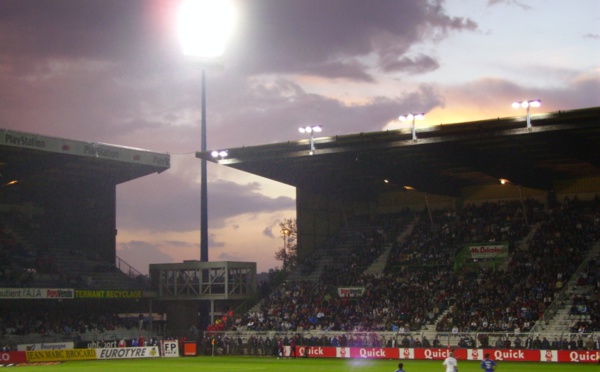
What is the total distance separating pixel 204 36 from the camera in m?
59.5

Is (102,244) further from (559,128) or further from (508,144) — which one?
(559,128)

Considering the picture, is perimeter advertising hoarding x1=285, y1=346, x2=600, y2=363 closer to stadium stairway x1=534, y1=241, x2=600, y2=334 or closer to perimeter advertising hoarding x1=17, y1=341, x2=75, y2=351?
stadium stairway x1=534, y1=241, x2=600, y2=334

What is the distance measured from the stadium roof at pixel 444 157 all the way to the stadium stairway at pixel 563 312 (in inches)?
296

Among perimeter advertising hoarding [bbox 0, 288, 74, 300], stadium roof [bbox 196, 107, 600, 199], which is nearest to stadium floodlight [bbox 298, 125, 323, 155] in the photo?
stadium roof [bbox 196, 107, 600, 199]

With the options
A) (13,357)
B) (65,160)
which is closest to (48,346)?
(13,357)

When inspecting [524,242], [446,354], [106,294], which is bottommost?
[446,354]

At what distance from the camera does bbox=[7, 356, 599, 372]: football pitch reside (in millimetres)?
39750

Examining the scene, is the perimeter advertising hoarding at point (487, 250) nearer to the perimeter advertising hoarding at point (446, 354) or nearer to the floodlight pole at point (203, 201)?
the perimeter advertising hoarding at point (446, 354)

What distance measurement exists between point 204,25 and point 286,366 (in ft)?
88.2

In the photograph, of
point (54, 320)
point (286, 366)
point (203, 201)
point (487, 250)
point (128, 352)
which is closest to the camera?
point (286, 366)

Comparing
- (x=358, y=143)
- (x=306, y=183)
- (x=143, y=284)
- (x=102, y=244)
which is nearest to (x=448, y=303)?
(x=358, y=143)

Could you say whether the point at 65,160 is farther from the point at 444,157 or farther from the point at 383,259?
the point at 444,157

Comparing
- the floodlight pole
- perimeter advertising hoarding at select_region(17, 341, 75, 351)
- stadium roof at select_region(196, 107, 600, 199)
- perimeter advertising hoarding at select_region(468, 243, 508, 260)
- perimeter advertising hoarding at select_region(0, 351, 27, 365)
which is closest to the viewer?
stadium roof at select_region(196, 107, 600, 199)

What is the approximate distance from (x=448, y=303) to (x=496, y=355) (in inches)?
329
